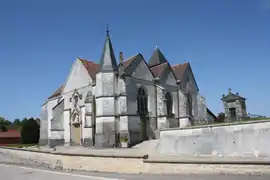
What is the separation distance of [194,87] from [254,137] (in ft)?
67.5

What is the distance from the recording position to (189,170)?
10.4 m

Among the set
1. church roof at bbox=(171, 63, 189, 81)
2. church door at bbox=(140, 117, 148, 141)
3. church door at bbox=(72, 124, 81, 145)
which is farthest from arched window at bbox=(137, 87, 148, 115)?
church door at bbox=(72, 124, 81, 145)

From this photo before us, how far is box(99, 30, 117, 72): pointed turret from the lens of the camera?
1043 inches

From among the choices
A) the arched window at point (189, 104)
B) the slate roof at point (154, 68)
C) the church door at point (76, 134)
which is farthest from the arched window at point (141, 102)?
the church door at point (76, 134)

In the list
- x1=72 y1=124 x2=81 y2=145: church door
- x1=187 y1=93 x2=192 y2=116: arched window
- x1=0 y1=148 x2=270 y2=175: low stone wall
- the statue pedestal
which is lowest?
x1=0 y1=148 x2=270 y2=175: low stone wall

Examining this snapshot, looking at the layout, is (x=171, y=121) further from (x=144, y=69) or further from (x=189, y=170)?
(x=189, y=170)

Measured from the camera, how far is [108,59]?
88.1ft

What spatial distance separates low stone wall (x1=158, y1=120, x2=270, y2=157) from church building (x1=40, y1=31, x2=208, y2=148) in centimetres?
671

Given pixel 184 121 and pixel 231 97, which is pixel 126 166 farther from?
pixel 184 121

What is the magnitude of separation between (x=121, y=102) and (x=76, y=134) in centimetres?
855

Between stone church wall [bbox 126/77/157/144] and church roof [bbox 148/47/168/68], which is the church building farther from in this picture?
church roof [bbox 148/47/168/68]

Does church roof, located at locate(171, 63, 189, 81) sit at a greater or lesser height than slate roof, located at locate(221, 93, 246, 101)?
greater

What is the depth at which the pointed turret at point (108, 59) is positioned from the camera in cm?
2648

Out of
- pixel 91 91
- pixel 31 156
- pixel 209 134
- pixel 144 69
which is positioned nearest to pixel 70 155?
pixel 31 156
